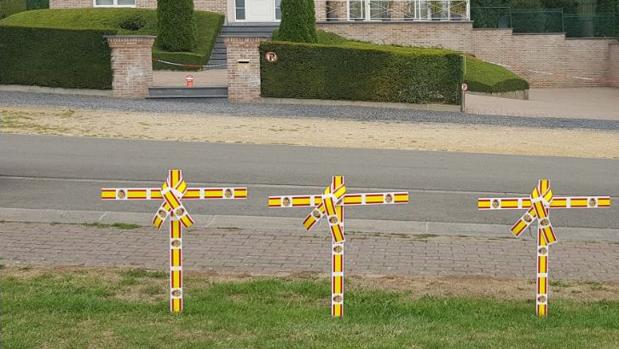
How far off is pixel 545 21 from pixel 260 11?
11942mm

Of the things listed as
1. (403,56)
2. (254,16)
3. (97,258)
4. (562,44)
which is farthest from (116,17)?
(97,258)

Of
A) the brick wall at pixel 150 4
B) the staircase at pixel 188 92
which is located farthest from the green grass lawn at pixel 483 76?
the staircase at pixel 188 92

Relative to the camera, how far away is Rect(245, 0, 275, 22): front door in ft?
115

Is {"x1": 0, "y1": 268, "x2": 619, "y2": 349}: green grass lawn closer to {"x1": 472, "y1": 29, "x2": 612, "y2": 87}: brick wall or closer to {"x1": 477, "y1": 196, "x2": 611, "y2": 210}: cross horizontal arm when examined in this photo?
{"x1": 477, "y1": 196, "x2": 611, "y2": 210}: cross horizontal arm

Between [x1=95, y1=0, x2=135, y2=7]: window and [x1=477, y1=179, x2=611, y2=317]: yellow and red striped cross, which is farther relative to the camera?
[x1=95, y1=0, x2=135, y2=7]: window

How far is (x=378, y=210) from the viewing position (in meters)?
11.7

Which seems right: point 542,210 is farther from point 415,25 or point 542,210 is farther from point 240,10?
point 240,10

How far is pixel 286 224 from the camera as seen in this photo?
10.7m

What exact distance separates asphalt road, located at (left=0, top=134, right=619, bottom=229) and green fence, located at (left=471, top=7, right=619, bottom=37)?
2194cm

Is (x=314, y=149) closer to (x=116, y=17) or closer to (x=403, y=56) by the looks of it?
(x=403, y=56)

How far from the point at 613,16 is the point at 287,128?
23549mm

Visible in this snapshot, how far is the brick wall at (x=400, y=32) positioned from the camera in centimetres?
3450

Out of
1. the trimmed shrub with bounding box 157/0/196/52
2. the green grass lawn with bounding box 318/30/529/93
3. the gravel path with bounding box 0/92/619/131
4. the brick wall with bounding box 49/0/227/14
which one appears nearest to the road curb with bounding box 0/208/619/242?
the gravel path with bounding box 0/92/619/131

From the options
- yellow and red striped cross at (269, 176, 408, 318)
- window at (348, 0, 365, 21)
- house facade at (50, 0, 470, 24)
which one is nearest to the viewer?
yellow and red striped cross at (269, 176, 408, 318)
